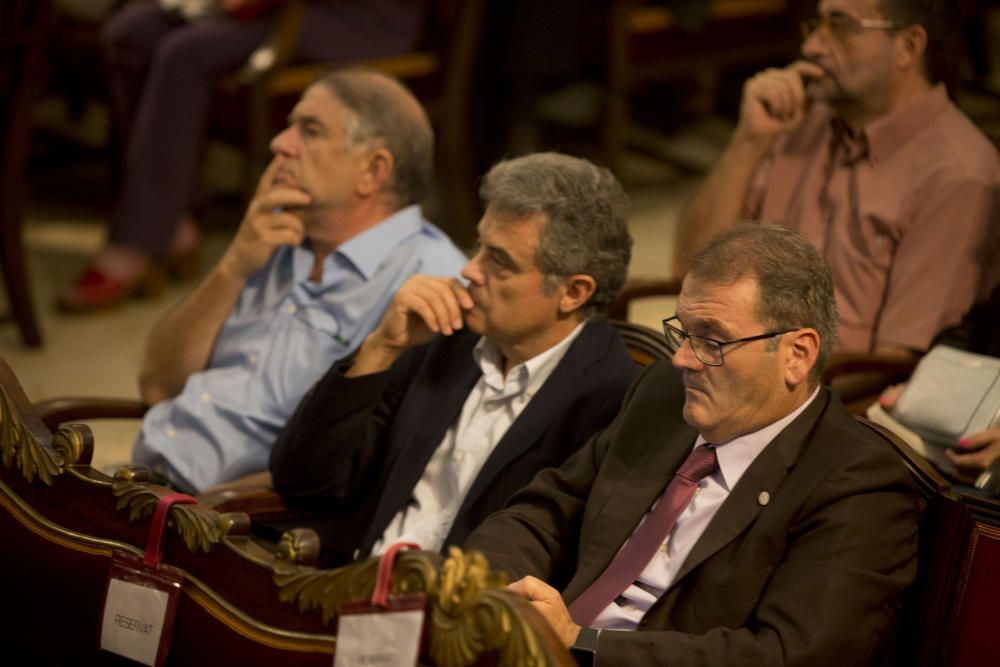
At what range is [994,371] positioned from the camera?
256 centimetres

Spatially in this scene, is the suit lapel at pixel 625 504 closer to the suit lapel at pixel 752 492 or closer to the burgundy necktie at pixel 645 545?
the burgundy necktie at pixel 645 545

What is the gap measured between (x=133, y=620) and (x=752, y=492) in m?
0.87

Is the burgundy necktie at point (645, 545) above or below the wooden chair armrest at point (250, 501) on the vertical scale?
above

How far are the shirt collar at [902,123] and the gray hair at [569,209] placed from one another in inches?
32.0

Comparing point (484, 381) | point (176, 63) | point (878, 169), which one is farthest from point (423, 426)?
point (176, 63)

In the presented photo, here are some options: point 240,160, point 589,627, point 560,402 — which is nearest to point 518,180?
point 560,402

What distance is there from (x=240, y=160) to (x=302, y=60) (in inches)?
58.4

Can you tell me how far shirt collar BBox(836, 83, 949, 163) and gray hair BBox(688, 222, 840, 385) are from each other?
1.07m

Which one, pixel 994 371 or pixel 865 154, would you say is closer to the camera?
pixel 994 371

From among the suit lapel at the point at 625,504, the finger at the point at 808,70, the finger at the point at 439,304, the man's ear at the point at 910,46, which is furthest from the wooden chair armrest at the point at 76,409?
the man's ear at the point at 910,46

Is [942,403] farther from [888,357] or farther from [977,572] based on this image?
[977,572]

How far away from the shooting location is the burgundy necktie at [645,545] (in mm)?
2182

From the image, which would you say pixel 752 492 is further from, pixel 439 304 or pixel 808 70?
pixel 808 70

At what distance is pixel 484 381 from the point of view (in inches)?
104
